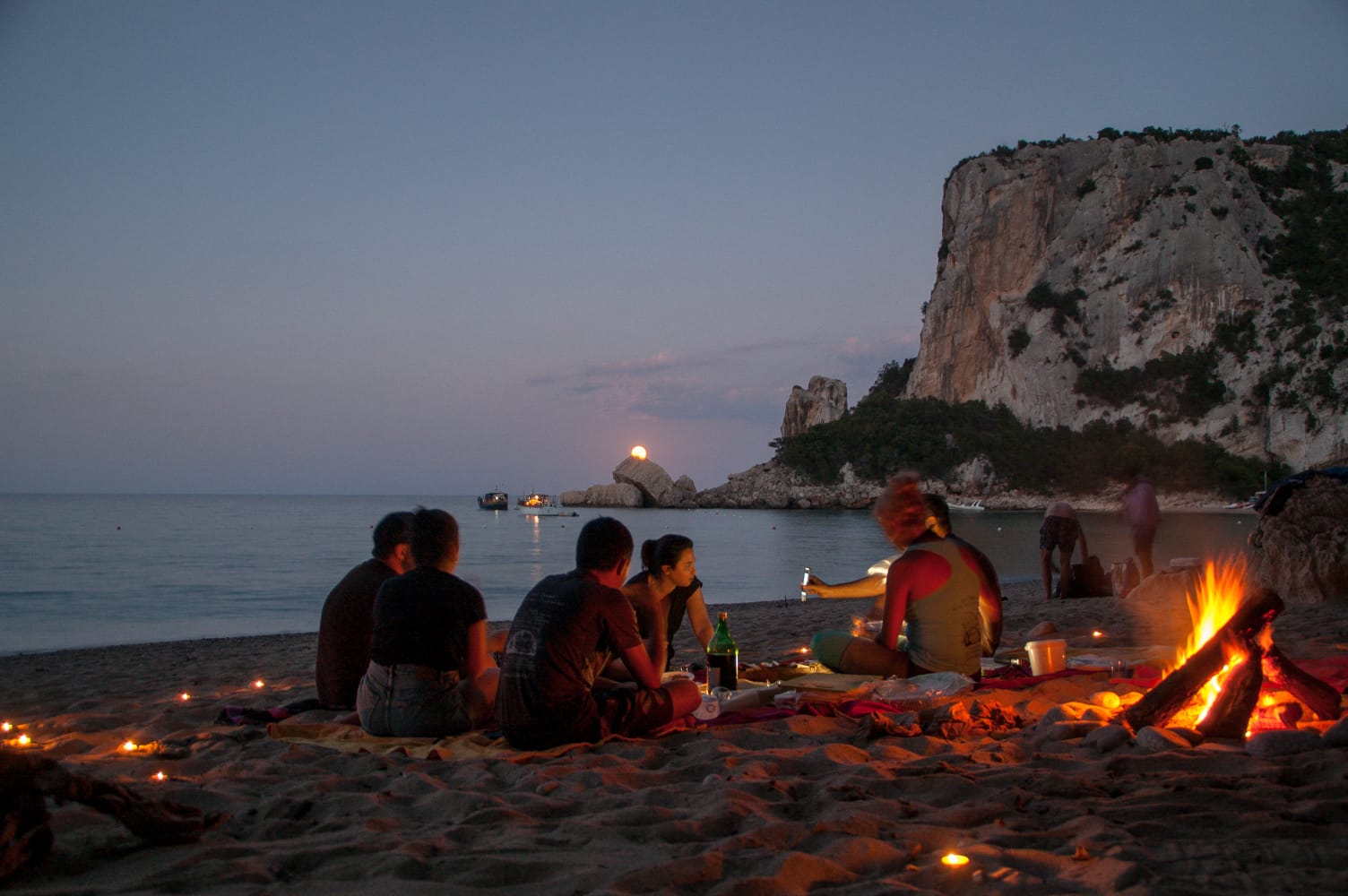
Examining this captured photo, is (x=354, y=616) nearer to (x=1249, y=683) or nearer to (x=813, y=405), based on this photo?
(x=1249, y=683)

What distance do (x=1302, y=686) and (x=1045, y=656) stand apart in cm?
153

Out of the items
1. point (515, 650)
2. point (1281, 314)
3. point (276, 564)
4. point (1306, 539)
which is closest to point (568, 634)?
point (515, 650)

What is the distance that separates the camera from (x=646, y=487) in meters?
87.9

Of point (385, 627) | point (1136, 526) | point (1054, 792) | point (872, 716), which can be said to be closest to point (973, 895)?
point (1054, 792)

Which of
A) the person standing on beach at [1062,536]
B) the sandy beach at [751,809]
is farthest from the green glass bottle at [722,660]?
the person standing on beach at [1062,536]

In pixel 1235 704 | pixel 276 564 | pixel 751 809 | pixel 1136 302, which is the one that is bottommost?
pixel 276 564

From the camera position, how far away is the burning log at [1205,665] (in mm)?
3922

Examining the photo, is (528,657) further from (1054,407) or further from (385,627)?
(1054,407)

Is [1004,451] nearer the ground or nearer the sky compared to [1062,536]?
nearer the sky

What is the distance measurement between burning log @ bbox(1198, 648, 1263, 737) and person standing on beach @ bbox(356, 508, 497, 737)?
3362 mm

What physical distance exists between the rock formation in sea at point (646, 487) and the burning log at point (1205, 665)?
83.6 m

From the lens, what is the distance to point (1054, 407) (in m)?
63.8

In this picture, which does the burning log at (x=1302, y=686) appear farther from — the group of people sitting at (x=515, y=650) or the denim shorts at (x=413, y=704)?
the denim shorts at (x=413, y=704)

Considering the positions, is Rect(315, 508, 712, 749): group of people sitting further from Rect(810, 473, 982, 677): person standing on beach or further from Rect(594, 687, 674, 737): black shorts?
Rect(810, 473, 982, 677): person standing on beach
